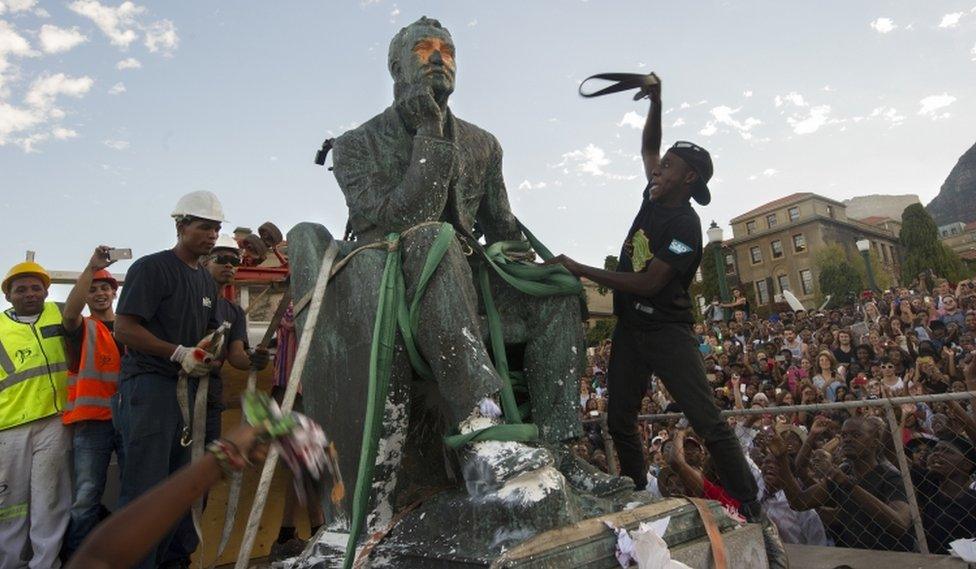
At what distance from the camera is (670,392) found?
3385 mm

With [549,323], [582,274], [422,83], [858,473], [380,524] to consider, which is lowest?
[858,473]

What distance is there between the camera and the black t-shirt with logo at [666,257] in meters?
3.34

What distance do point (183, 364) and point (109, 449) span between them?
103cm

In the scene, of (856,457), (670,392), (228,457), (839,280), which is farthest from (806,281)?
(228,457)

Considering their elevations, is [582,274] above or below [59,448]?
above

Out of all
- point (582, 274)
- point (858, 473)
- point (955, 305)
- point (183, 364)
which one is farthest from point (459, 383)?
point (955, 305)

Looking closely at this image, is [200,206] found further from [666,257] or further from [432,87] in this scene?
[666,257]

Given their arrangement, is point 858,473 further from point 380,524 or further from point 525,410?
point 380,524

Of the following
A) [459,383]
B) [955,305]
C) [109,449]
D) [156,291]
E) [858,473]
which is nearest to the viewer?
[459,383]

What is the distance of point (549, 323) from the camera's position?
9.69 ft

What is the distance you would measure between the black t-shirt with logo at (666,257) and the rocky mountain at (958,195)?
131389 millimetres

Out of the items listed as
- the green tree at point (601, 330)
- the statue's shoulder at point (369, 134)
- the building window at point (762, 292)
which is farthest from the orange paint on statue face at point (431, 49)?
the building window at point (762, 292)

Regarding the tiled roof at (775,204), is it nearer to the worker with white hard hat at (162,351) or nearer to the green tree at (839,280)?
the green tree at (839,280)

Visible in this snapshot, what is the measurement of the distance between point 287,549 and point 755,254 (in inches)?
2562
